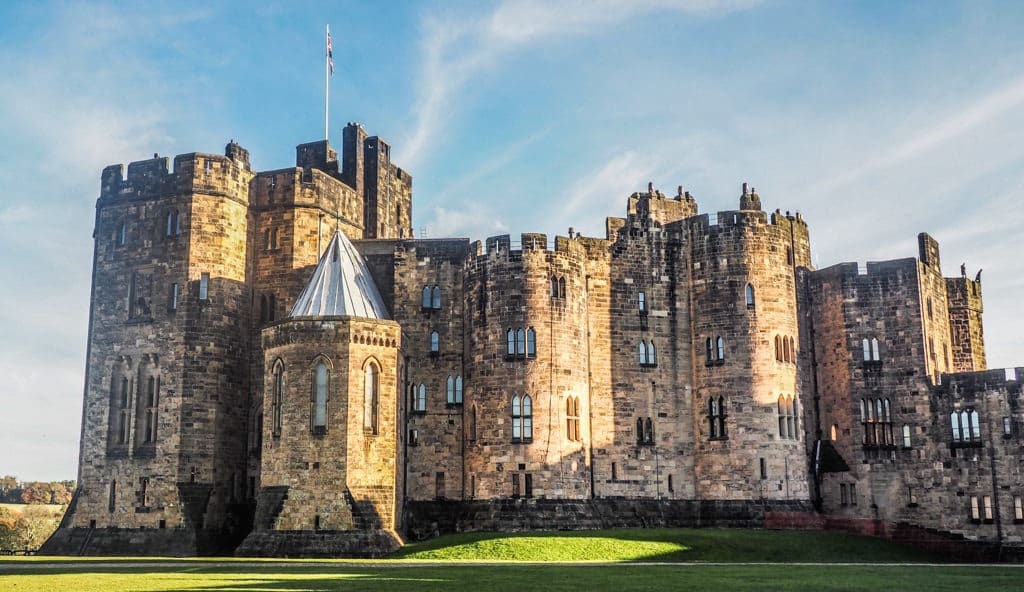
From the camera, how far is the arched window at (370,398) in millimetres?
51844

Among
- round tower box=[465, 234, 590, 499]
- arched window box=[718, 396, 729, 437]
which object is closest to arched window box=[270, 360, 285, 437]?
round tower box=[465, 234, 590, 499]

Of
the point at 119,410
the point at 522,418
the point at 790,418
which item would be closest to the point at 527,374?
the point at 522,418

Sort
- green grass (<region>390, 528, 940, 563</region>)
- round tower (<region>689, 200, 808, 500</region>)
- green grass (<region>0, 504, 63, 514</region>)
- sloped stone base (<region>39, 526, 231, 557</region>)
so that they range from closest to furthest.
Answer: green grass (<region>390, 528, 940, 563</region>) < sloped stone base (<region>39, 526, 231, 557</region>) < round tower (<region>689, 200, 808, 500</region>) < green grass (<region>0, 504, 63, 514</region>)

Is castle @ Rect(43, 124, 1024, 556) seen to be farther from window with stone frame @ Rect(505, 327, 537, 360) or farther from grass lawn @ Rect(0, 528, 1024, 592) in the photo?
grass lawn @ Rect(0, 528, 1024, 592)

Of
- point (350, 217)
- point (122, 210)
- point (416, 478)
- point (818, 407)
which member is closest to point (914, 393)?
point (818, 407)

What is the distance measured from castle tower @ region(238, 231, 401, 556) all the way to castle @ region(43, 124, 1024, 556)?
0.46 ft

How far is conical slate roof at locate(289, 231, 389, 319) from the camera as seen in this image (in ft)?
176

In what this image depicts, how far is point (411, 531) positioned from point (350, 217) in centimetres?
1953

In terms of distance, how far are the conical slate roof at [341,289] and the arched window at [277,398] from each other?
302 centimetres

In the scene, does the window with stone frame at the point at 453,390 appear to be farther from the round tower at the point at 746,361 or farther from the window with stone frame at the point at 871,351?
the window with stone frame at the point at 871,351

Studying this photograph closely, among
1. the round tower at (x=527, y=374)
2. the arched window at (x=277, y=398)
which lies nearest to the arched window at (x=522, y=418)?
the round tower at (x=527, y=374)

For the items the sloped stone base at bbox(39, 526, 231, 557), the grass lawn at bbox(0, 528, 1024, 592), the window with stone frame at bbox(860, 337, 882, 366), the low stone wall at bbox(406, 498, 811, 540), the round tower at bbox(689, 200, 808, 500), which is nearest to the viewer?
the grass lawn at bbox(0, 528, 1024, 592)

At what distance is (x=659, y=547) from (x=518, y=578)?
618 inches

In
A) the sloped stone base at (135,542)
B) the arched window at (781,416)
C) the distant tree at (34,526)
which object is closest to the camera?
the sloped stone base at (135,542)
